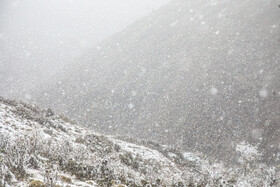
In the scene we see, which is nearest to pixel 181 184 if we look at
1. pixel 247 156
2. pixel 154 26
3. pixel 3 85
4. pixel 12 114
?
pixel 12 114

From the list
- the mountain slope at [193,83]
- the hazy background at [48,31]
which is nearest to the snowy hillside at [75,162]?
the mountain slope at [193,83]

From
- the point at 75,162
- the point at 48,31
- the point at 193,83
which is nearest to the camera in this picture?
the point at 75,162

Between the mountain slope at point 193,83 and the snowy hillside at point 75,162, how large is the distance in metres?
7.89

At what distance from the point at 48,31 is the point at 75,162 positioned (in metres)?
112

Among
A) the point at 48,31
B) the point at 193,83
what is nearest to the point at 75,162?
the point at 193,83

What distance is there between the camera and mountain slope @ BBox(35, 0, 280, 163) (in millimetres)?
27078

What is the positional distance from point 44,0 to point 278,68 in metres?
146

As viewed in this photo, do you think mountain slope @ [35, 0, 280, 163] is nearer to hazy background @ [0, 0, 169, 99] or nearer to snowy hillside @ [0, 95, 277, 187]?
snowy hillside @ [0, 95, 277, 187]

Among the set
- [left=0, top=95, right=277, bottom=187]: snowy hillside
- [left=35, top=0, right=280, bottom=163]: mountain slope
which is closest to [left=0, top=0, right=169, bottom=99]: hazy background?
[left=35, top=0, right=280, bottom=163]: mountain slope

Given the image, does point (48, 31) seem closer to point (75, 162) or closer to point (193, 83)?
point (193, 83)

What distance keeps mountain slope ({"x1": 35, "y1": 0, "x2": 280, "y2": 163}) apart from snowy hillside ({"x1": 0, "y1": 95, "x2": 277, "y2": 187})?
25.9 feet

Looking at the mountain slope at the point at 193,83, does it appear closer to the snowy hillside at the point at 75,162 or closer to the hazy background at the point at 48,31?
the snowy hillside at the point at 75,162

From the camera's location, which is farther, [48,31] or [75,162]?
[48,31]

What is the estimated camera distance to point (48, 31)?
105m
